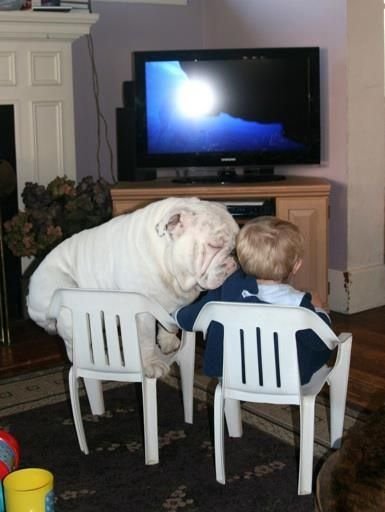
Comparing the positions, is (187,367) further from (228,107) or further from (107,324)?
(228,107)

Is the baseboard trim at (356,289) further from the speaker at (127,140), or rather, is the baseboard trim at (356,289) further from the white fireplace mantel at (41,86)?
the white fireplace mantel at (41,86)

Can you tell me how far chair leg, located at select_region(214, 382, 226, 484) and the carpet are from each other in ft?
0.16

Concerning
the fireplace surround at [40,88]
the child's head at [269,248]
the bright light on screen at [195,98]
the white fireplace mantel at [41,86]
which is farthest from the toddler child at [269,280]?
the white fireplace mantel at [41,86]

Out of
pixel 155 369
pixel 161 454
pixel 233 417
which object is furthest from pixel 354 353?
pixel 155 369

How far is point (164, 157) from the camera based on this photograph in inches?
166

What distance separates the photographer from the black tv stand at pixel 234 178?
4160mm

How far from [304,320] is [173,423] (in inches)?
33.4

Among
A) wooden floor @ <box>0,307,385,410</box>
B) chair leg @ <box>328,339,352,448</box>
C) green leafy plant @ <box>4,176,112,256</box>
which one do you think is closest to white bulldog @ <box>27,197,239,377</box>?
chair leg @ <box>328,339,352,448</box>

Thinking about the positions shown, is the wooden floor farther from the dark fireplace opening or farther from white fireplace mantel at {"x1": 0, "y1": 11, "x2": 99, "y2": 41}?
white fireplace mantel at {"x1": 0, "y1": 11, "x2": 99, "y2": 41}

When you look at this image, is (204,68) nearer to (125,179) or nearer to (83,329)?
(125,179)

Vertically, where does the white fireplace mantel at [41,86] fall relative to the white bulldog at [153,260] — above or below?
above

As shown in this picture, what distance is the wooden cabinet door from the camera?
397 cm

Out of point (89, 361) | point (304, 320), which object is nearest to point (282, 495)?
point (304, 320)

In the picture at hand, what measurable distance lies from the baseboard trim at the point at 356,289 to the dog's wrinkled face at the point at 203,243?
1897 millimetres
